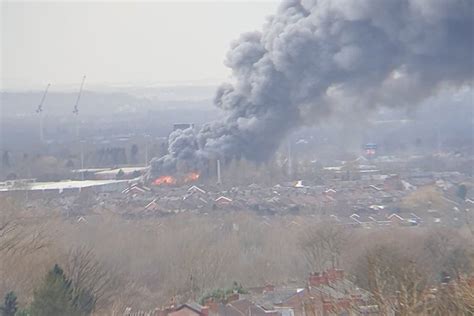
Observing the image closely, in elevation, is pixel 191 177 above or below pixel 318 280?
below

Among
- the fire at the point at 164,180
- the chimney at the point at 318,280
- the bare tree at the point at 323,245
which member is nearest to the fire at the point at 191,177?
the fire at the point at 164,180

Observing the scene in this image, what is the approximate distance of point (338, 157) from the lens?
4091cm

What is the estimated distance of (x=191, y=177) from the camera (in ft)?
110

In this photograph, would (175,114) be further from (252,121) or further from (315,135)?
(252,121)

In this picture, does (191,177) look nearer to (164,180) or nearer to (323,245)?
(164,180)

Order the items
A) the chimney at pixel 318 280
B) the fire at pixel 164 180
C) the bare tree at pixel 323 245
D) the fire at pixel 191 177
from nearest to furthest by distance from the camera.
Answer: the chimney at pixel 318 280 < the bare tree at pixel 323 245 < the fire at pixel 191 177 < the fire at pixel 164 180

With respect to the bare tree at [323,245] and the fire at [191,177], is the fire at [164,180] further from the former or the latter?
the bare tree at [323,245]

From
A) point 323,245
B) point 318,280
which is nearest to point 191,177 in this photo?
point 323,245

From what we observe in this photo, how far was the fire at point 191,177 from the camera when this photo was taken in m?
33.4

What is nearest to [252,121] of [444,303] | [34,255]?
[34,255]

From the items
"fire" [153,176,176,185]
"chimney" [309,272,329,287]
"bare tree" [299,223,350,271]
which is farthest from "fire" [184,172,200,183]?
"chimney" [309,272,329,287]

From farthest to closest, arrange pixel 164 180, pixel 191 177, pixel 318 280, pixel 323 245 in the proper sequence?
pixel 164 180 < pixel 191 177 < pixel 323 245 < pixel 318 280

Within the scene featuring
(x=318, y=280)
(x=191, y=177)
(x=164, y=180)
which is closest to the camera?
(x=318, y=280)

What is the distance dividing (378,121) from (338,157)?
1.90 metres
